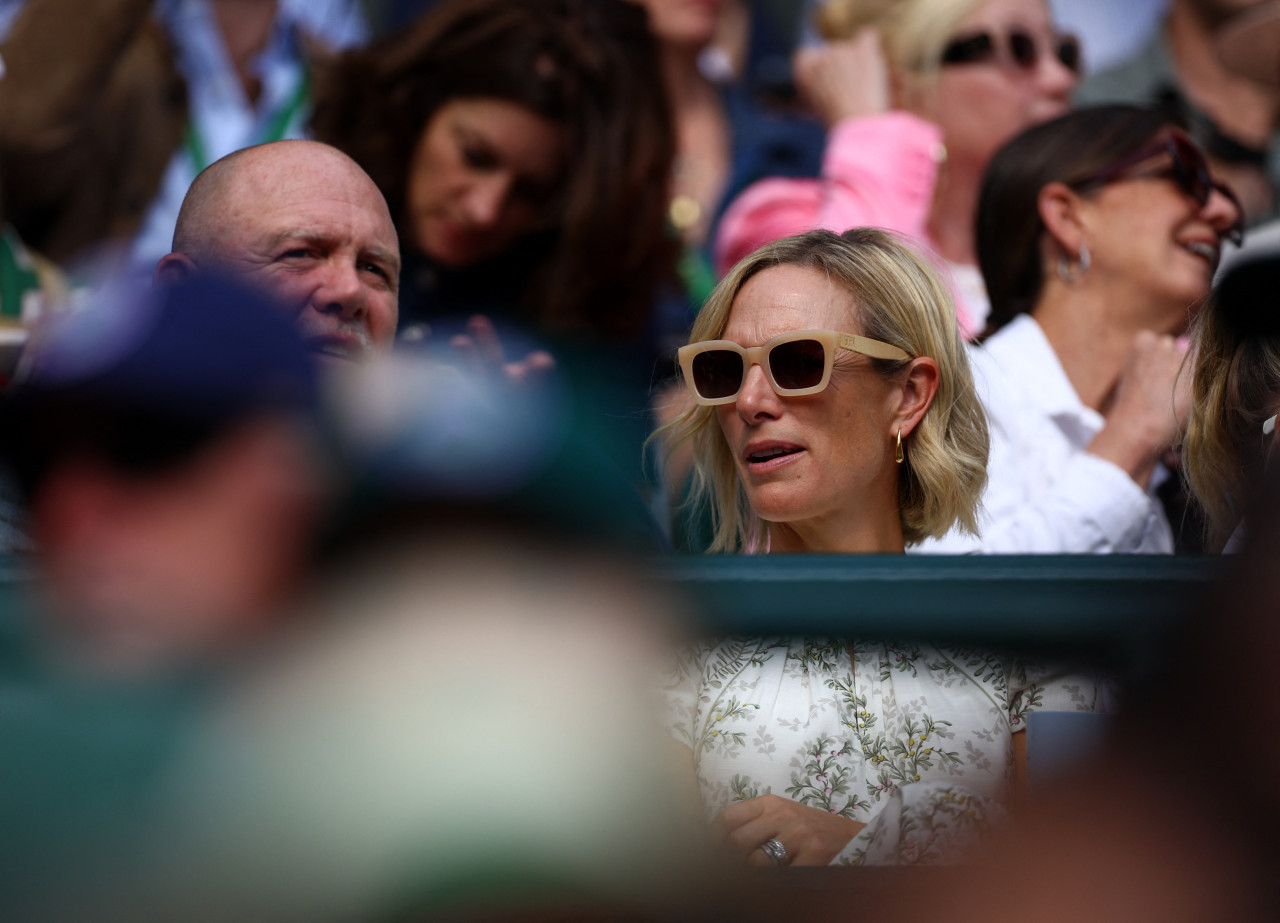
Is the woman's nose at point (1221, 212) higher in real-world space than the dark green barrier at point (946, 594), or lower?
higher

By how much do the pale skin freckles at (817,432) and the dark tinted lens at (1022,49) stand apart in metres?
1.67

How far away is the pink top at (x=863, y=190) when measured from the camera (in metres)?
3.08

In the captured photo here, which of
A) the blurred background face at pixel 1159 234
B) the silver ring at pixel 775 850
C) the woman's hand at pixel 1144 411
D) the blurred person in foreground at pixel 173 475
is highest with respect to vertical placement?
the blurred background face at pixel 1159 234

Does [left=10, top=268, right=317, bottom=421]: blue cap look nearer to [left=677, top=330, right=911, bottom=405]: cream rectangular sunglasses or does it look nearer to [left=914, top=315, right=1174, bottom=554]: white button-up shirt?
[left=677, top=330, right=911, bottom=405]: cream rectangular sunglasses

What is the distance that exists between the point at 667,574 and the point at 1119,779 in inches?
14.5

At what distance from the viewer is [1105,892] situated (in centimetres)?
104

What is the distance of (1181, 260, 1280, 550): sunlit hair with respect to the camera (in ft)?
5.68

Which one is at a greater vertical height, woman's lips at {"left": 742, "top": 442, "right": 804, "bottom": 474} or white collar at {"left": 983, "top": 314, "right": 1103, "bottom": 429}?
white collar at {"left": 983, "top": 314, "right": 1103, "bottom": 429}

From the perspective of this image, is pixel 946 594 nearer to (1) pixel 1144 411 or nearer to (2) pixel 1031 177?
(1) pixel 1144 411

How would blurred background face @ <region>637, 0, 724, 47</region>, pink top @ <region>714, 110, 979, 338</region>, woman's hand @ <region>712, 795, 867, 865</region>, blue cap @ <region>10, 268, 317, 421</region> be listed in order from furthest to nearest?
1. blurred background face @ <region>637, 0, 724, 47</region>
2. pink top @ <region>714, 110, 979, 338</region>
3. woman's hand @ <region>712, 795, 867, 865</region>
4. blue cap @ <region>10, 268, 317, 421</region>

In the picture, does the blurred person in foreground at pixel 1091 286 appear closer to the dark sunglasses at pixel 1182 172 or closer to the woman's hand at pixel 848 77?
the dark sunglasses at pixel 1182 172

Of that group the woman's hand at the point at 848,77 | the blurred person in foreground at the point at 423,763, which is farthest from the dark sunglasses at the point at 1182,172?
the blurred person in foreground at the point at 423,763

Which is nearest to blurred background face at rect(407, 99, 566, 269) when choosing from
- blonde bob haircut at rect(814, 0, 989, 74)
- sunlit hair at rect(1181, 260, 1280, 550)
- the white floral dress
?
blonde bob haircut at rect(814, 0, 989, 74)

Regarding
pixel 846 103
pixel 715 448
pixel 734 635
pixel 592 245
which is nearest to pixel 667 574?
pixel 734 635
